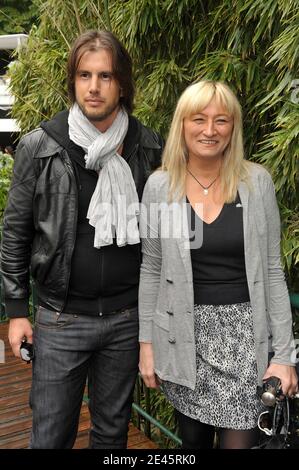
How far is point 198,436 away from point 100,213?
86 cm

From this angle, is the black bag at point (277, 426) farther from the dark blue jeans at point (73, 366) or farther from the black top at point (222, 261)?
the dark blue jeans at point (73, 366)

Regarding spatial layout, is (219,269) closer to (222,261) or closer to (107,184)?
(222,261)

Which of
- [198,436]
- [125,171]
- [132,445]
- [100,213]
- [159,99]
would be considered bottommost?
[132,445]

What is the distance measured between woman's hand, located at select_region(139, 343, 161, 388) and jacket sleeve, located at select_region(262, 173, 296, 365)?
1.41 ft

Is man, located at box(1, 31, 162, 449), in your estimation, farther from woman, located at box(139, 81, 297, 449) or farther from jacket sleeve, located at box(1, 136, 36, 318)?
woman, located at box(139, 81, 297, 449)

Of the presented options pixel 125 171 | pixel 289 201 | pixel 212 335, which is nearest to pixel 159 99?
pixel 289 201

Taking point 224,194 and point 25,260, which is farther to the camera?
point 25,260

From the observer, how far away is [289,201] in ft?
8.28

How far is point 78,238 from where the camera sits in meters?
1.85

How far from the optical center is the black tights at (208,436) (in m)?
1.73

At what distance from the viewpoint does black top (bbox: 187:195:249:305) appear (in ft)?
5.45

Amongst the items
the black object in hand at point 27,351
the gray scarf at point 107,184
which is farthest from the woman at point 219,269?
the black object in hand at point 27,351

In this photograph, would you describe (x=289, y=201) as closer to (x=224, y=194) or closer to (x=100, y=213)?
(x=224, y=194)

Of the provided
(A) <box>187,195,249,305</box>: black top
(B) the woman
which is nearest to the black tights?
(B) the woman
